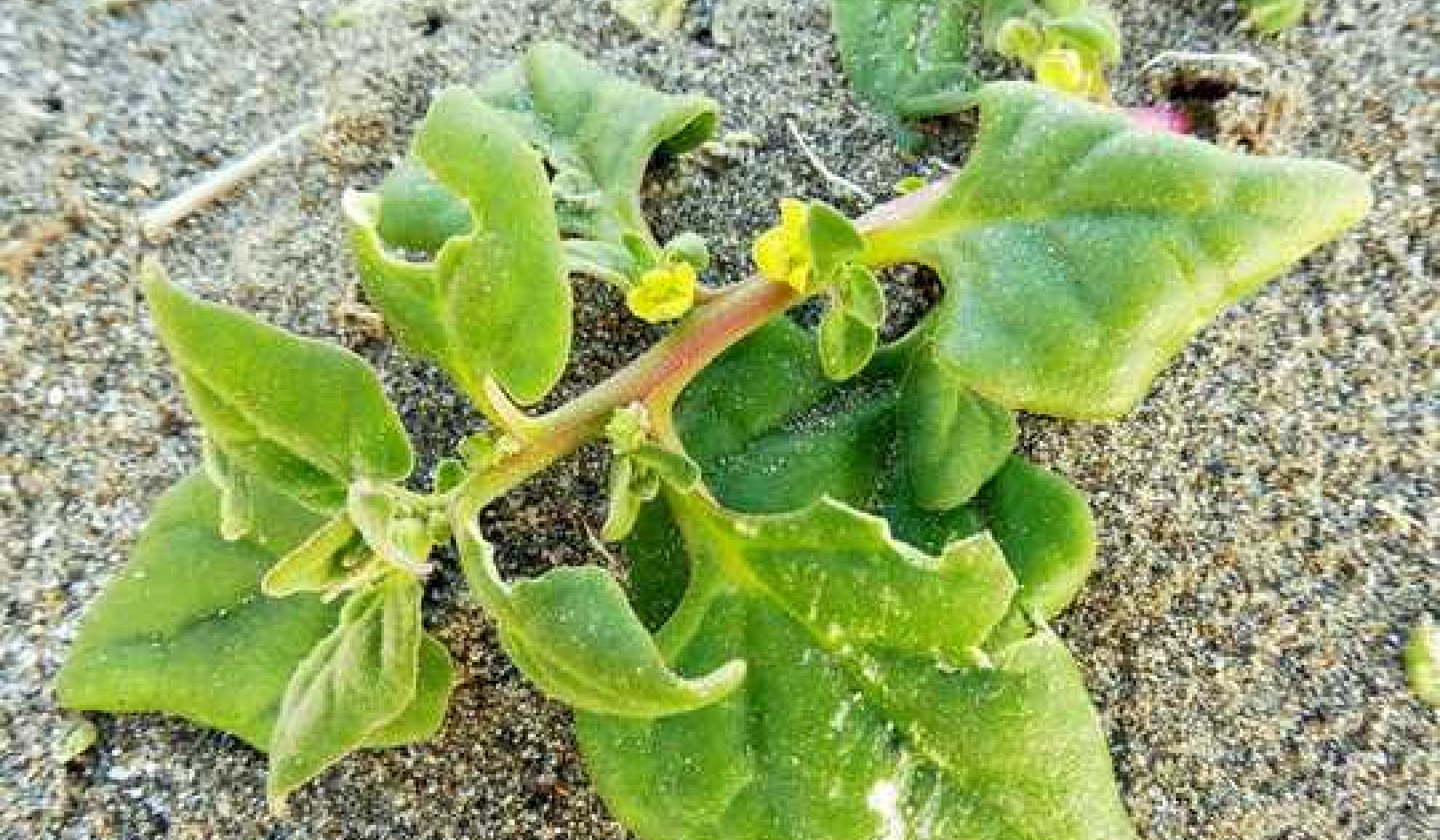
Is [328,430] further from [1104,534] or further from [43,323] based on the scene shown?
[1104,534]

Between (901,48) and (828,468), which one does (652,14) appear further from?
(828,468)

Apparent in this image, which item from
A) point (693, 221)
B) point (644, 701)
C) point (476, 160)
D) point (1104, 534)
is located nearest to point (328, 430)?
point (476, 160)

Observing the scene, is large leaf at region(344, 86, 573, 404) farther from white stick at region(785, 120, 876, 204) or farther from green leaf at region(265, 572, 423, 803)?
white stick at region(785, 120, 876, 204)

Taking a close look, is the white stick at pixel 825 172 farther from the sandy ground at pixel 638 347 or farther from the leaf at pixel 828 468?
the leaf at pixel 828 468

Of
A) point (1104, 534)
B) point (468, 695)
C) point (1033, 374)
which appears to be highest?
point (1033, 374)

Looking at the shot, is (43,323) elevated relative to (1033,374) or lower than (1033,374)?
lower

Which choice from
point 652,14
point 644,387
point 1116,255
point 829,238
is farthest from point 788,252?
point 652,14

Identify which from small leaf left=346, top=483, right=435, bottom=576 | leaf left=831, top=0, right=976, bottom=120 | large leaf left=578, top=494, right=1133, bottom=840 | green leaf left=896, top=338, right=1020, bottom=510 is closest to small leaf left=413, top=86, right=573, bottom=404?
small leaf left=346, top=483, right=435, bottom=576
